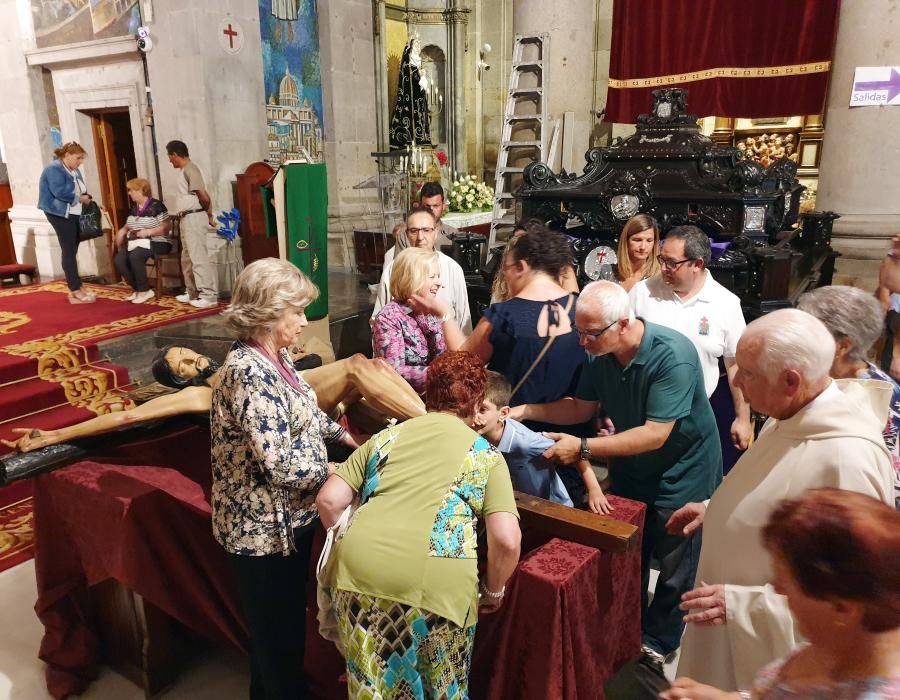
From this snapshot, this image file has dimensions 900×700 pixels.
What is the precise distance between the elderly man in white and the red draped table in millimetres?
406

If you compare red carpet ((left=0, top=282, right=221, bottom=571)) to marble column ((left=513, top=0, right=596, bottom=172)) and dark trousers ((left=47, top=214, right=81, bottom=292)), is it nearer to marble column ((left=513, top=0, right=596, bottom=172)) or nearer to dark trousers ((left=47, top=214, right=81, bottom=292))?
dark trousers ((left=47, top=214, right=81, bottom=292))

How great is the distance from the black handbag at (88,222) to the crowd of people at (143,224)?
0.03 meters

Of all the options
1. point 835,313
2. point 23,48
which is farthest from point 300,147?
point 835,313

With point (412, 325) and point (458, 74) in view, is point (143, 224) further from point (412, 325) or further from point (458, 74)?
point (458, 74)

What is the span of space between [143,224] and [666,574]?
23.2ft

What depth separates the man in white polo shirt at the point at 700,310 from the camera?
344 centimetres

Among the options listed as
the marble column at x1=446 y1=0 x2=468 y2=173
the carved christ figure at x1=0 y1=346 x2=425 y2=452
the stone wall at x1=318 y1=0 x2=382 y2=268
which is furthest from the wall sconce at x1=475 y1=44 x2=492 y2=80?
the carved christ figure at x1=0 y1=346 x2=425 y2=452

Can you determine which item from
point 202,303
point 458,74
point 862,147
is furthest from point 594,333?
point 458,74

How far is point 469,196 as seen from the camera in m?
12.1

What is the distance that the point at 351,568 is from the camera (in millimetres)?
1813

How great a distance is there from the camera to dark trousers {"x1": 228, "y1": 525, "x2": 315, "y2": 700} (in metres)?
2.30

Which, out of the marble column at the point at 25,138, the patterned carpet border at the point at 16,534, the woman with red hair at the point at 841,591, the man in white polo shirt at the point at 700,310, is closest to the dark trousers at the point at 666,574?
the man in white polo shirt at the point at 700,310

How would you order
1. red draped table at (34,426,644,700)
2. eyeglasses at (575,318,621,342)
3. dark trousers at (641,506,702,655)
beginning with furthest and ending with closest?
dark trousers at (641,506,702,655), eyeglasses at (575,318,621,342), red draped table at (34,426,644,700)

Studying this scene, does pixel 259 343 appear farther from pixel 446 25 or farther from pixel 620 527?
pixel 446 25
